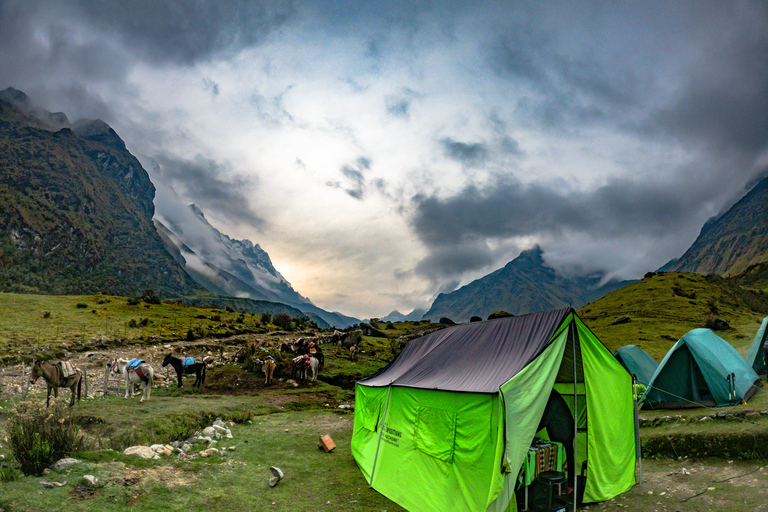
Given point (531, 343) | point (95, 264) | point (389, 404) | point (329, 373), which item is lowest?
point (329, 373)

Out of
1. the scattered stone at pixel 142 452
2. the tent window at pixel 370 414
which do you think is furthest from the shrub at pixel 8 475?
the tent window at pixel 370 414

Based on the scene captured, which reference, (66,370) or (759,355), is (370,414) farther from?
(759,355)

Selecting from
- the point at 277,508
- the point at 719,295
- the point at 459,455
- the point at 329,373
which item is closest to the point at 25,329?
the point at 329,373

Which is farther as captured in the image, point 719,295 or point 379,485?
point 719,295

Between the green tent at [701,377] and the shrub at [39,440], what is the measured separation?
704 inches

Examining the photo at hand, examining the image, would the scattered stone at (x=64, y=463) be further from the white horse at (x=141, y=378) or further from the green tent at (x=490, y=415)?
the white horse at (x=141, y=378)

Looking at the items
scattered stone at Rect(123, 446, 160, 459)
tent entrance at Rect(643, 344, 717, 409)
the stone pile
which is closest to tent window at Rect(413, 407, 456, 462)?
the stone pile

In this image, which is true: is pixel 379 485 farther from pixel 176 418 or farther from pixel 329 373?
pixel 329 373

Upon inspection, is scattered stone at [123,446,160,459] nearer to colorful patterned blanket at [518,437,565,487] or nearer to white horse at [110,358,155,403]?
white horse at [110,358,155,403]

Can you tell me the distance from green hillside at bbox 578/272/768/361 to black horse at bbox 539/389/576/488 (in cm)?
3223

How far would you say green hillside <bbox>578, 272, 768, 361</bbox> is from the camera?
4506cm

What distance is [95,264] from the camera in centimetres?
16400

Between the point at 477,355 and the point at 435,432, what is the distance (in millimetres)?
2227

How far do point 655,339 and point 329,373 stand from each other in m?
38.1
